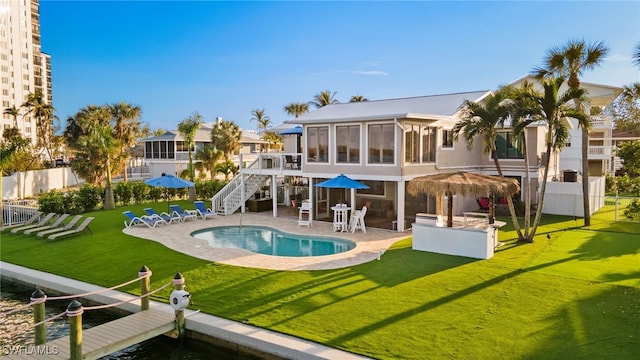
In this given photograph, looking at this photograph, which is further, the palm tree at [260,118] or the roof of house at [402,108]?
the palm tree at [260,118]

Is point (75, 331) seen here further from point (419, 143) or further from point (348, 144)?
point (419, 143)

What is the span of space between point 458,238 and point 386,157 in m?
6.08

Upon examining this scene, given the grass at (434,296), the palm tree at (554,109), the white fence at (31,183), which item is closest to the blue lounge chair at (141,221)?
the grass at (434,296)

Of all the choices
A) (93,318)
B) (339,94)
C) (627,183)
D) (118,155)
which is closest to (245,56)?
(118,155)

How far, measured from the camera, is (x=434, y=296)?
10664 mm

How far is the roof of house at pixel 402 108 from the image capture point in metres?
21.1

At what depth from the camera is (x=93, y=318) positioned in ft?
37.5

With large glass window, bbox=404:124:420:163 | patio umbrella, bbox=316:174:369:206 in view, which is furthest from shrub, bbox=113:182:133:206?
large glass window, bbox=404:124:420:163

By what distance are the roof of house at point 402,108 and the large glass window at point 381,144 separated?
1.32 metres

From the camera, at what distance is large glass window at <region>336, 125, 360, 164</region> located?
793 inches

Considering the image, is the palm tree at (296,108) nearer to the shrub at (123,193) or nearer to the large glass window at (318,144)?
the shrub at (123,193)

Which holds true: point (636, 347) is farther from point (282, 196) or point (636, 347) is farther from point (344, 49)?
point (344, 49)

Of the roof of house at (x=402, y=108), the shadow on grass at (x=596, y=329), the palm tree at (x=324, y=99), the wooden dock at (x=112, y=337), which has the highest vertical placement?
the palm tree at (x=324, y=99)

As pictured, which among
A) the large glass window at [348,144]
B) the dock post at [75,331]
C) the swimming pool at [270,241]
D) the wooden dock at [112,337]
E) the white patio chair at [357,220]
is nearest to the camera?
the dock post at [75,331]
